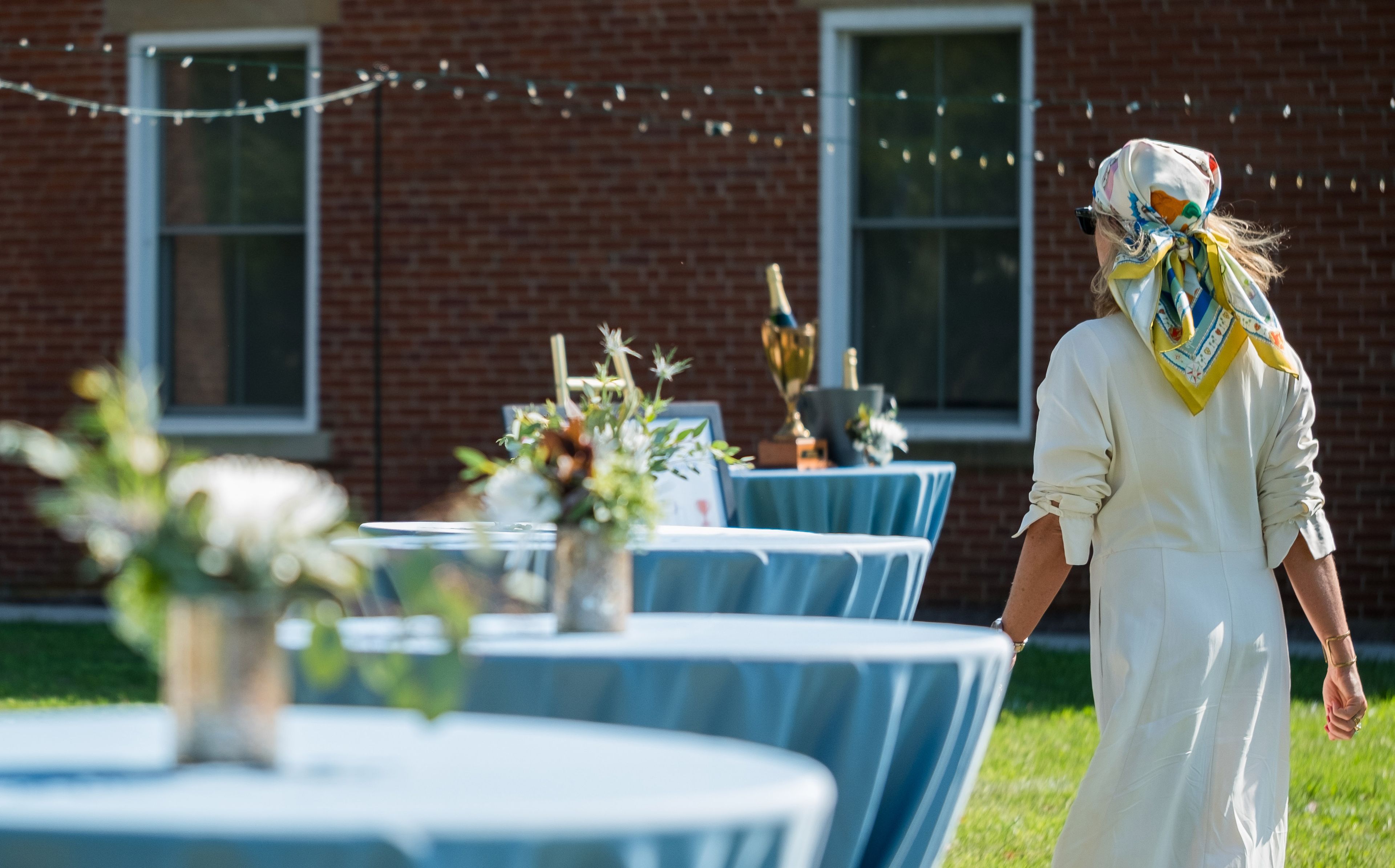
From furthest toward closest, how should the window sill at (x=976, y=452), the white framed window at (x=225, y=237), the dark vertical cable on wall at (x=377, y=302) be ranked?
the white framed window at (x=225, y=237)
the dark vertical cable on wall at (x=377, y=302)
the window sill at (x=976, y=452)

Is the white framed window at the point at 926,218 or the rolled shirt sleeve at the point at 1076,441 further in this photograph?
the white framed window at the point at 926,218

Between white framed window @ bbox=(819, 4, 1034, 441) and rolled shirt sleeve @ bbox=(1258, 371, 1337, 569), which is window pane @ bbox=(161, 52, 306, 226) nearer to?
white framed window @ bbox=(819, 4, 1034, 441)

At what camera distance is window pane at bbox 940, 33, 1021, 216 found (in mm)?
8898

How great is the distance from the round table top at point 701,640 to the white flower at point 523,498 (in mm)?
→ 169

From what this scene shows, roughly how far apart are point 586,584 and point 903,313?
6914mm

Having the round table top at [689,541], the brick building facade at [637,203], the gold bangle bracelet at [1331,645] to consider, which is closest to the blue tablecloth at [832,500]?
the round table top at [689,541]

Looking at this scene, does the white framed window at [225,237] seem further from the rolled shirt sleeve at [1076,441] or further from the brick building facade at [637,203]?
the rolled shirt sleeve at [1076,441]

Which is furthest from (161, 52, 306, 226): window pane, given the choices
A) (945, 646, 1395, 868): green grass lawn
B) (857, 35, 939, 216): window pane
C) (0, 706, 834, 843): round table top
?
(0, 706, 834, 843): round table top

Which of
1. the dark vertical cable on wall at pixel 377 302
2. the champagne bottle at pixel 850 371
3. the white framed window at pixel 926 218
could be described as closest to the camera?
the champagne bottle at pixel 850 371

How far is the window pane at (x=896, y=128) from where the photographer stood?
9000mm

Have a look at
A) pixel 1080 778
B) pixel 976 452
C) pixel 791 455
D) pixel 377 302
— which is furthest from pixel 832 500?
pixel 377 302

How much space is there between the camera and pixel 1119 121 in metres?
8.55

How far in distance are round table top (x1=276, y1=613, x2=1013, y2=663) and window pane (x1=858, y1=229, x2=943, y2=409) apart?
6562 millimetres

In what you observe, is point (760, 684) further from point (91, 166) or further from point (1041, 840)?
point (91, 166)
